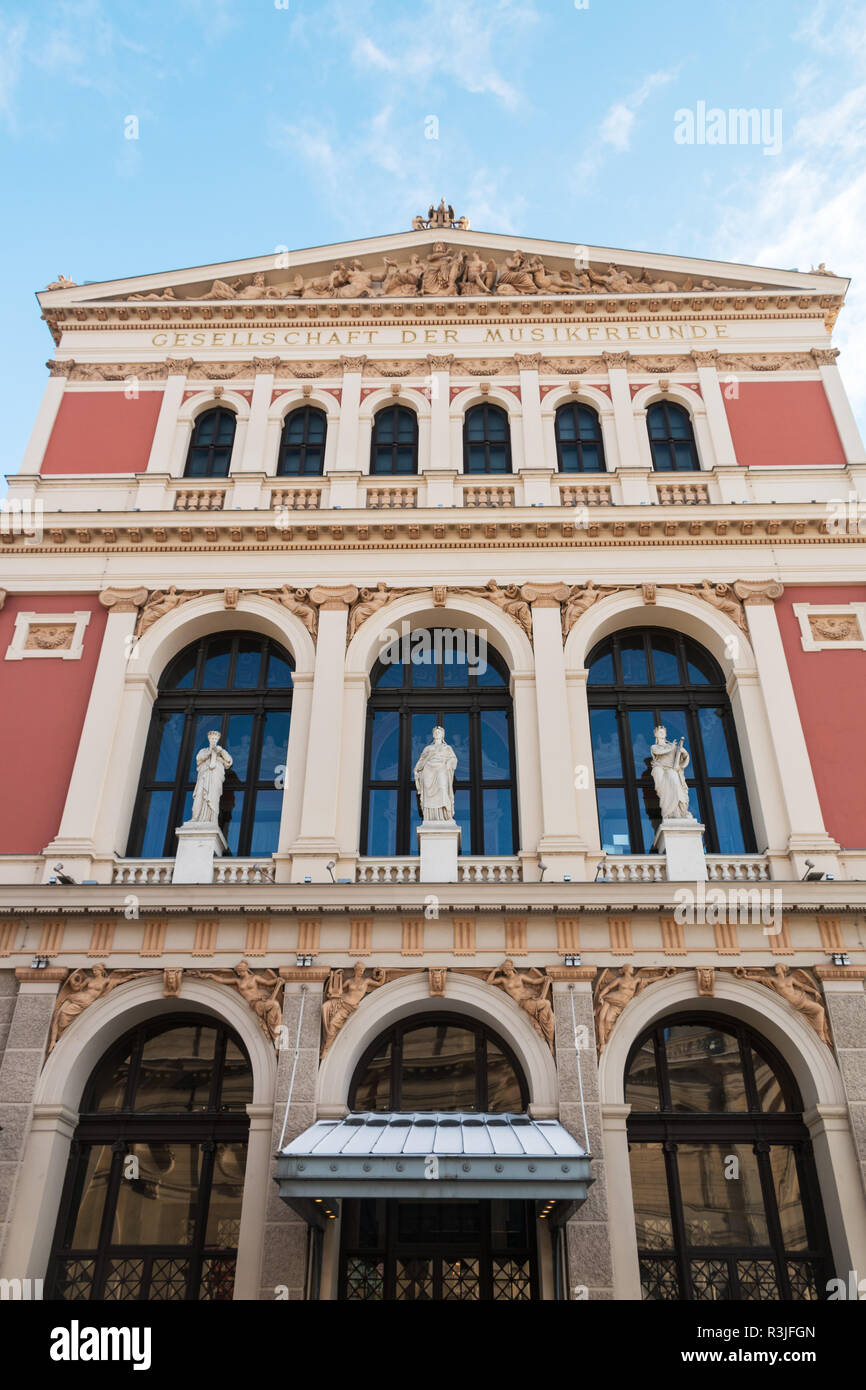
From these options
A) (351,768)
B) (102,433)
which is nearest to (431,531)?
(351,768)

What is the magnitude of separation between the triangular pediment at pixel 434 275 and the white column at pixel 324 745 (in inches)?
328

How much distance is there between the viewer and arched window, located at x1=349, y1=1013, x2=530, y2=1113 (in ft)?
49.1

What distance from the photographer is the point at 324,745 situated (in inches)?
670

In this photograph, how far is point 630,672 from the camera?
19.0 m

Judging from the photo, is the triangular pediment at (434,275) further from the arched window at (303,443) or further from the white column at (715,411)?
the arched window at (303,443)

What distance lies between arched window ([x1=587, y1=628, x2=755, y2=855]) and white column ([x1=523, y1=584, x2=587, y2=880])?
104 centimetres

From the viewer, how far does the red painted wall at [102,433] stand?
69.4ft

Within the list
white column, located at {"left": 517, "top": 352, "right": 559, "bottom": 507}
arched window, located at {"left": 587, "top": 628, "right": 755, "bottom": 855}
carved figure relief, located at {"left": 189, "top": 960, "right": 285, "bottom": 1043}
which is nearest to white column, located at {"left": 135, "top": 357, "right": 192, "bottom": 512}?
white column, located at {"left": 517, "top": 352, "right": 559, "bottom": 507}

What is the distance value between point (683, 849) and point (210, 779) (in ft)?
24.2

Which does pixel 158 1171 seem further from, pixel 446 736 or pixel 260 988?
pixel 446 736
